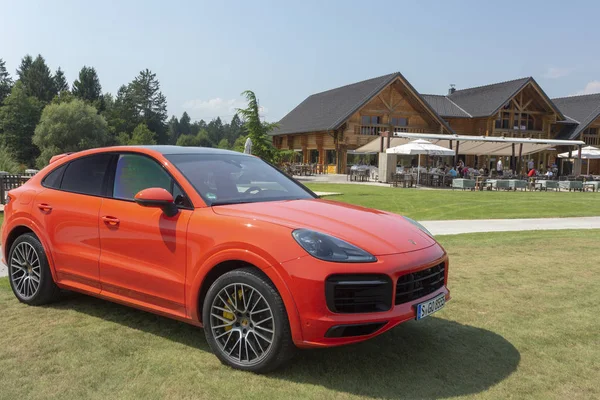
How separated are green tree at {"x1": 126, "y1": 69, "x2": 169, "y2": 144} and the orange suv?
110 m

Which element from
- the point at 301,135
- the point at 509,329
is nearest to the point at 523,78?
the point at 301,135

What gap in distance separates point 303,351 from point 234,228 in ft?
3.83

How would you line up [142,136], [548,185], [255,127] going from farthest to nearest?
[142,136]
[255,127]
[548,185]

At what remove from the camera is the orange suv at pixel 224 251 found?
3322 mm

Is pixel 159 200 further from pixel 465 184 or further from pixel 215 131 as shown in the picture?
pixel 215 131

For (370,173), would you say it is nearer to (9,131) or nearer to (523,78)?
(523,78)

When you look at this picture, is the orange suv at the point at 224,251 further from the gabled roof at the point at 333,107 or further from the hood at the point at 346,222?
the gabled roof at the point at 333,107

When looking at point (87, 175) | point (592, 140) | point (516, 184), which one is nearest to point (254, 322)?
point (87, 175)

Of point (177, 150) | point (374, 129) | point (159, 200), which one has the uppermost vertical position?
point (374, 129)

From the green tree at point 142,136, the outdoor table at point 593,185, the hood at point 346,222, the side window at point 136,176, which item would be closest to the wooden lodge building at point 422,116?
the outdoor table at point 593,185

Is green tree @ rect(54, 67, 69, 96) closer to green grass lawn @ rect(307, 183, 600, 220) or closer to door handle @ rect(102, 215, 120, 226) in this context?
green grass lawn @ rect(307, 183, 600, 220)

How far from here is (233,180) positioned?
445cm

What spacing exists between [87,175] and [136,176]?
67 cm

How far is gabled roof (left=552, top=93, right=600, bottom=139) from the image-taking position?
51.6 meters
